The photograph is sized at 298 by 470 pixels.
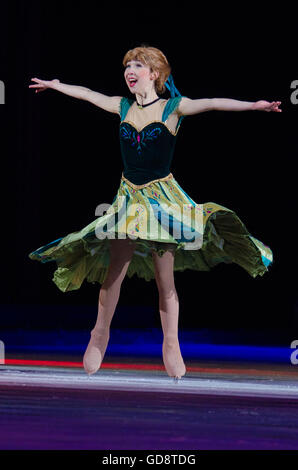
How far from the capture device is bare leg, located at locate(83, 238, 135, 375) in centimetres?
375

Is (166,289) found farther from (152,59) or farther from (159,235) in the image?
(152,59)

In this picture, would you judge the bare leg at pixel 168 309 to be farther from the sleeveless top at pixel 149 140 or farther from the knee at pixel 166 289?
the sleeveless top at pixel 149 140

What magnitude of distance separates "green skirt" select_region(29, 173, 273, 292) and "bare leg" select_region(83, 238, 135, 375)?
5 centimetres

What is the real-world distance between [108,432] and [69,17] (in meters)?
5.14

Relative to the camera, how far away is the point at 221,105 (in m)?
3.74

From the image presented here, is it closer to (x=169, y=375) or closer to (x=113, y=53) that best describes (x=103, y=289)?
(x=169, y=375)

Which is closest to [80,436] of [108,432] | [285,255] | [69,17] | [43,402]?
[108,432]

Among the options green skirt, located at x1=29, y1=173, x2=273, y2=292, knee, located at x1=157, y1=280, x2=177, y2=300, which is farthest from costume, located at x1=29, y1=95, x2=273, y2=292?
knee, located at x1=157, y1=280, x2=177, y2=300

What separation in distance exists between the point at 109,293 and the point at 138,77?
899mm

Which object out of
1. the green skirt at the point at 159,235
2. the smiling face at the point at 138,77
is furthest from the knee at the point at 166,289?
the smiling face at the point at 138,77

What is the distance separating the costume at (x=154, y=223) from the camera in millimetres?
3666

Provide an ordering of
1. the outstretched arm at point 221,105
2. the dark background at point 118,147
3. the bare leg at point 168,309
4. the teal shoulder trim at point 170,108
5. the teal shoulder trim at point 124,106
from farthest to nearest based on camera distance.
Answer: the dark background at point 118,147 → the teal shoulder trim at point 124,106 → the teal shoulder trim at point 170,108 → the bare leg at point 168,309 → the outstretched arm at point 221,105

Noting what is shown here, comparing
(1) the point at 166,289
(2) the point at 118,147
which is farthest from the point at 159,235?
(2) the point at 118,147

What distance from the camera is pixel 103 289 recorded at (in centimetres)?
380
